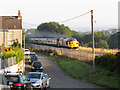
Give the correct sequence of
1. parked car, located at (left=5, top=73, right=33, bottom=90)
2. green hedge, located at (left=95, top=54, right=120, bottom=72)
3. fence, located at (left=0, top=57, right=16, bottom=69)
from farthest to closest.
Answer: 1. green hedge, located at (left=95, top=54, right=120, bottom=72)
2. fence, located at (left=0, top=57, right=16, bottom=69)
3. parked car, located at (left=5, top=73, right=33, bottom=90)

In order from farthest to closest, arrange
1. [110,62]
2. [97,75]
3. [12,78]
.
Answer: [110,62] → [97,75] → [12,78]

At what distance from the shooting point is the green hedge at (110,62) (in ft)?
105

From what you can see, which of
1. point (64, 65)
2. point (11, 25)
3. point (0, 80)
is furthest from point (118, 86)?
point (11, 25)

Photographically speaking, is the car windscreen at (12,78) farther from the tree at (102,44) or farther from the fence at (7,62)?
the tree at (102,44)

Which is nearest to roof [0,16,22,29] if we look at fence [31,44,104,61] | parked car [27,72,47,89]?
fence [31,44,104,61]

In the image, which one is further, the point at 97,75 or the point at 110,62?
the point at 110,62

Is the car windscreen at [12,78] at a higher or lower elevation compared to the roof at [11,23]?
lower

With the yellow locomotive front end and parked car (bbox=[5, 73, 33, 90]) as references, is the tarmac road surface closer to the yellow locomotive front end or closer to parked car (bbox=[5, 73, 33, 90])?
parked car (bbox=[5, 73, 33, 90])

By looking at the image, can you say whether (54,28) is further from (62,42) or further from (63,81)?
(63,81)

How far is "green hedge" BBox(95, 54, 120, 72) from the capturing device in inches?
1265

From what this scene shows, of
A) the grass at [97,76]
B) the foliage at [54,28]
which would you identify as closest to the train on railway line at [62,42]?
the grass at [97,76]

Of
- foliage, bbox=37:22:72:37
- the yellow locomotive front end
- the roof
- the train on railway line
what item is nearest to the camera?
the roof

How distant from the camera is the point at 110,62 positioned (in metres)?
35.3

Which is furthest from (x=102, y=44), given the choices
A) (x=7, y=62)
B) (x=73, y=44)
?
(x=7, y=62)
